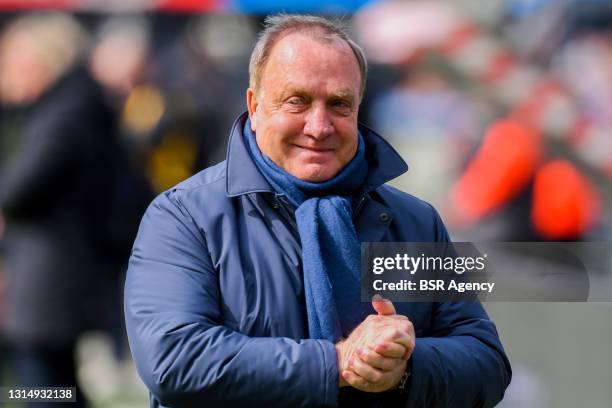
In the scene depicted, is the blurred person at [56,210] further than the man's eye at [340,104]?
Yes

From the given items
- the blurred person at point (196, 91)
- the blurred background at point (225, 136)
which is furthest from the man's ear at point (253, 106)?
the blurred person at point (196, 91)

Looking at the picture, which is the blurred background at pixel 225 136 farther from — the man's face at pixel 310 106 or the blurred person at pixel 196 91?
the man's face at pixel 310 106

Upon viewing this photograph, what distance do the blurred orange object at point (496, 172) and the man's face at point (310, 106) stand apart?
10.0 ft

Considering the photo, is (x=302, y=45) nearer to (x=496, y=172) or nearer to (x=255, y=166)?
(x=255, y=166)

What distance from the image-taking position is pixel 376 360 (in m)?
2.24

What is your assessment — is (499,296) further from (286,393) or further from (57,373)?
(286,393)

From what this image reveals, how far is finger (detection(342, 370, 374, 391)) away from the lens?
2.27 m

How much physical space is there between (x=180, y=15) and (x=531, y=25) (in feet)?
7.52

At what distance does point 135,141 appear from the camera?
606cm

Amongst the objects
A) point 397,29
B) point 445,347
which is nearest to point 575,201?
point 397,29

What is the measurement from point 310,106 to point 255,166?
0.52ft

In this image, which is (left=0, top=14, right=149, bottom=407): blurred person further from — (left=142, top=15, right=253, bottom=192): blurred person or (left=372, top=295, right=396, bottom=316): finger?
(left=372, top=295, right=396, bottom=316): finger

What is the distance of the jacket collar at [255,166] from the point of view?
245cm

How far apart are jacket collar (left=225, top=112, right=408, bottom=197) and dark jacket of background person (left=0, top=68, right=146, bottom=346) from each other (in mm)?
2276
